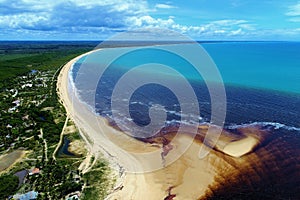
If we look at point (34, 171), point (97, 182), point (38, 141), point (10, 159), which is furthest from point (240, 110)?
point (10, 159)

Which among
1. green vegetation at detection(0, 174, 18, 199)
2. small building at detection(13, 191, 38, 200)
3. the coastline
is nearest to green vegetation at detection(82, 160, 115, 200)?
the coastline

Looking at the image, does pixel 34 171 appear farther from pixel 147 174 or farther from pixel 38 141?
pixel 147 174

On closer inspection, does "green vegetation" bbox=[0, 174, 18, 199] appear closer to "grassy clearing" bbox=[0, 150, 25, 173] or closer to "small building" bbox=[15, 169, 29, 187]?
"small building" bbox=[15, 169, 29, 187]

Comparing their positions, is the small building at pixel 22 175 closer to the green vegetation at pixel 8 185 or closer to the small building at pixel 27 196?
the green vegetation at pixel 8 185

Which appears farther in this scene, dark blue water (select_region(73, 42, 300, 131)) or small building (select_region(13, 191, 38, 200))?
dark blue water (select_region(73, 42, 300, 131))

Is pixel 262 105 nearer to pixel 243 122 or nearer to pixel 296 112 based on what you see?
pixel 296 112

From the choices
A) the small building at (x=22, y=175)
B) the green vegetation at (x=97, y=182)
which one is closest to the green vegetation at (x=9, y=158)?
the small building at (x=22, y=175)
